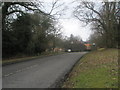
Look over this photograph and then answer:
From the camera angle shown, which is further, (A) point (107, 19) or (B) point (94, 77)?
(A) point (107, 19)

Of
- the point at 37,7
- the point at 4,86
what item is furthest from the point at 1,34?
the point at 4,86

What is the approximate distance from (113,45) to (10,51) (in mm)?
23237

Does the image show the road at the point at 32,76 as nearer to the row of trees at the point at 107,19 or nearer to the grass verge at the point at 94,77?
the grass verge at the point at 94,77

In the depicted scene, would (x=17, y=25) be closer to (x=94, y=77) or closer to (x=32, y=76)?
(x=32, y=76)

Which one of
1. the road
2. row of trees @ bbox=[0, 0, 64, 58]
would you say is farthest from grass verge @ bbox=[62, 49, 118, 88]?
row of trees @ bbox=[0, 0, 64, 58]

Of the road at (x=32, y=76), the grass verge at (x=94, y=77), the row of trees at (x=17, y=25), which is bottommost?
the road at (x=32, y=76)

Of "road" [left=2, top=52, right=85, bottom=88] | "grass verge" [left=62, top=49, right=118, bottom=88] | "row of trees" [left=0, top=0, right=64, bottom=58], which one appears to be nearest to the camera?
"grass verge" [left=62, top=49, right=118, bottom=88]

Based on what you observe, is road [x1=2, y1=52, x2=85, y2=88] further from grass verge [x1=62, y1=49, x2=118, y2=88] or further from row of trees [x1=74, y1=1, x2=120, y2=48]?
row of trees [x1=74, y1=1, x2=120, y2=48]

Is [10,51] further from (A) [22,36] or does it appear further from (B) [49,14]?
(B) [49,14]

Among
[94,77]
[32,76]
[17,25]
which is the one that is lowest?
[32,76]

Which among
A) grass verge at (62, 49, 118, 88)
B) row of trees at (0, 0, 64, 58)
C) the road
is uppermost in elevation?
row of trees at (0, 0, 64, 58)

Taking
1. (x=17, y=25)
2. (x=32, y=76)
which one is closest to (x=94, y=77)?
(x=32, y=76)

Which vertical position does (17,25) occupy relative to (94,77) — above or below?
above

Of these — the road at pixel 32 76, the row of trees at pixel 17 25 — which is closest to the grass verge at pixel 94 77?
the road at pixel 32 76
